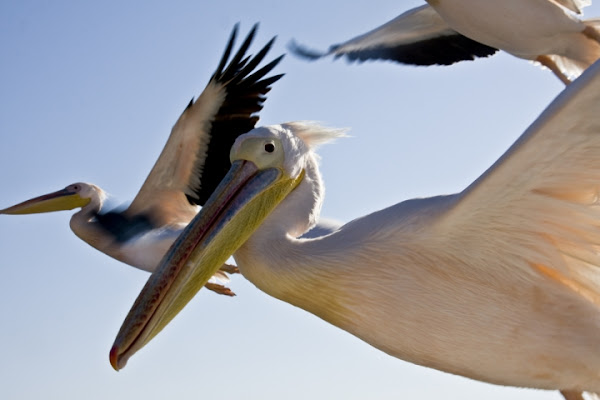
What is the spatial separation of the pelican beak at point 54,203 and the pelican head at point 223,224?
324 inches

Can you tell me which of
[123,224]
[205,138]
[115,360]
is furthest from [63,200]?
[115,360]

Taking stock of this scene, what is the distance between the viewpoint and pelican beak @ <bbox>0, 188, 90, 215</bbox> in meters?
12.4

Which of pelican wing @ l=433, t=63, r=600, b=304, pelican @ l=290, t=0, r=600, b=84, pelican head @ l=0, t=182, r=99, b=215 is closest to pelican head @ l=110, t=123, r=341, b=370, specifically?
pelican wing @ l=433, t=63, r=600, b=304

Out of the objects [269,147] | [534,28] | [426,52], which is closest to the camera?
[269,147]

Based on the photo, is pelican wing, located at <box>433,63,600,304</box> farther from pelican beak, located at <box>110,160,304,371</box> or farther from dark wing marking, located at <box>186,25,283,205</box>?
dark wing marking, located at <box>186,25,283,205</box>

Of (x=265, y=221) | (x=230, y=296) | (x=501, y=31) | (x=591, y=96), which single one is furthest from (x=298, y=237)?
(x=230, y=296)

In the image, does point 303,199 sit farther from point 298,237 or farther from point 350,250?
point 350,250

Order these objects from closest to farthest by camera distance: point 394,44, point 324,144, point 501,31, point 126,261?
point 324,144 → point 501,31 → point 394,44 → point 126,261

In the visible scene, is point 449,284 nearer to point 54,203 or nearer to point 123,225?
point 123,225

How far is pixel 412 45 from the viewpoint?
30.3ft

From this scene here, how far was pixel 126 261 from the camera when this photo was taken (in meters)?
10.9

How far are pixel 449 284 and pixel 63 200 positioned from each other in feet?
30.4

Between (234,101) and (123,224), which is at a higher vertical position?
(234,101)

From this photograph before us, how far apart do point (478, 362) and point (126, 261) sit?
7.34m
